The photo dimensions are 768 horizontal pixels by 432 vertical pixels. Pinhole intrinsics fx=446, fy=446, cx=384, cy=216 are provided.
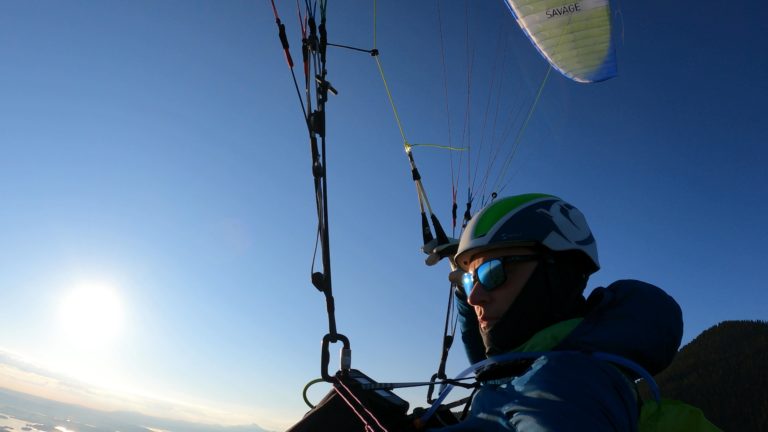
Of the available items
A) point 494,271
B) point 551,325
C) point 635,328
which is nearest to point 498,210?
point 494,271

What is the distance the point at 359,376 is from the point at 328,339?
394 mm

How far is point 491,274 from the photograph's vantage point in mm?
2016

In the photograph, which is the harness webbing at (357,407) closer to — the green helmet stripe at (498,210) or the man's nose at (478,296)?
the man's nose at (478,296)

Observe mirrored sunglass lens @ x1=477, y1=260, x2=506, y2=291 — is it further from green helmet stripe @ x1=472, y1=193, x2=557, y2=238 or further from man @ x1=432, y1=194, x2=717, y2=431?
green helmet stripe @ x1=472, y1=193, x2=557, y2=238

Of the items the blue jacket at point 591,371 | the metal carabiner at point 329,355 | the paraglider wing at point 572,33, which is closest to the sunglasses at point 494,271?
the blue jacket at point 591,371

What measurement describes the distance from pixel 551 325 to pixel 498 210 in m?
0.66

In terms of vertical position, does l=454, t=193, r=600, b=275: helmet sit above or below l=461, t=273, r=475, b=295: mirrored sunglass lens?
above

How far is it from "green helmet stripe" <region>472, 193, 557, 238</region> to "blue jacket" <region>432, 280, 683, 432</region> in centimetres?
53

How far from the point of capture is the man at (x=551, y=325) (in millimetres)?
1095

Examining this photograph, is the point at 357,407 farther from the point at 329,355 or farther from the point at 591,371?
the point at 591,371

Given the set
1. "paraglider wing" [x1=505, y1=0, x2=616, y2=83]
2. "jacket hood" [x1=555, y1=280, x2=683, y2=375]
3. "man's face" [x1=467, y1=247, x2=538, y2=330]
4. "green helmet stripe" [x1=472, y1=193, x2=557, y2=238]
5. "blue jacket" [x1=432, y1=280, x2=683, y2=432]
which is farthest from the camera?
"paraglider wing" [x1=505, y1=0, x2=616, y2=83]

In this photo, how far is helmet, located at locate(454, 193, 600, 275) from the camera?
2.00 meters

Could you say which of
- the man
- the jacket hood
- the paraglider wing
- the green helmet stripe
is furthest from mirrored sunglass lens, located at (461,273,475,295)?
the paraglider wing

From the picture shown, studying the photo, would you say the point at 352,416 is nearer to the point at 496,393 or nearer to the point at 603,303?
the point at 496,393
